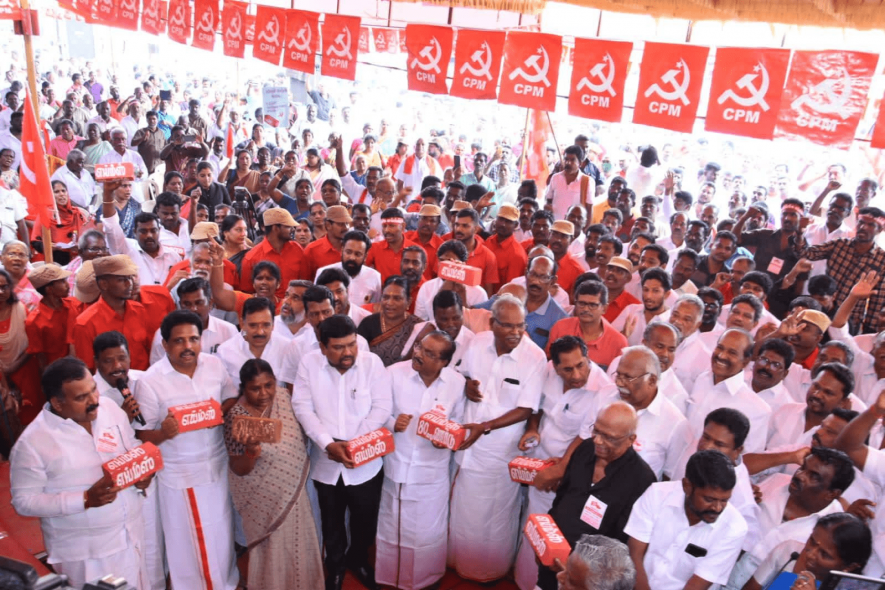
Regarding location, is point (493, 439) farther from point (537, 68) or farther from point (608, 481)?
point (537, 68)

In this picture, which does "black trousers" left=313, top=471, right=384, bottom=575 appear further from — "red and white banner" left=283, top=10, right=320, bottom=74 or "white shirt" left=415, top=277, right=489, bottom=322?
"red and white banner" left=283, top=10, right=320, bottom=74

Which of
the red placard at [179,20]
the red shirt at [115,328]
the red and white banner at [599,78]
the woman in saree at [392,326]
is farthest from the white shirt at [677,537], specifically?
the red placard at [179,20]

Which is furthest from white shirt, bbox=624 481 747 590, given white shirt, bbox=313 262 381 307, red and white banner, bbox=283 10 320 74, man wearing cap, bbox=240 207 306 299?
red and white banner, bbox=283 10 320 74

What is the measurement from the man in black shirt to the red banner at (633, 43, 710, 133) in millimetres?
4058

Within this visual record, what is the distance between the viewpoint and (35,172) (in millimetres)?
5734

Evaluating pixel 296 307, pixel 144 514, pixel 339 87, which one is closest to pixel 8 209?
pixel 296 307

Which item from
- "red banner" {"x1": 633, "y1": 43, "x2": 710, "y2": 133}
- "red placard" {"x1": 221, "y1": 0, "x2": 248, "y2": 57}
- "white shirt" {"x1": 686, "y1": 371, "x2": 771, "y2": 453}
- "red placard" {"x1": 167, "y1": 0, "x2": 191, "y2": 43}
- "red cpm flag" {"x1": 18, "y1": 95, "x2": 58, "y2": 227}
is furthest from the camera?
"red placard" {"x1": 167, "y1": 0, "x2": 191, "y2": 43}

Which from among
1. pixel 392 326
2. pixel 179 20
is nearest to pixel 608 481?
pixel 392 326

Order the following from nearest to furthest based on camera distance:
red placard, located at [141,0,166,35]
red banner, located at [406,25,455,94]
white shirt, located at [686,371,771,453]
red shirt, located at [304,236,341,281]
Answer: white shirt, located at [686,371,771,453] → red shirt, located at [304,236,341,281] → red banner, located at [406,25,455,94] → red placard, located at [141,0,166,35]

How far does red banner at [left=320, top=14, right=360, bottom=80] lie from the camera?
905 centimetres

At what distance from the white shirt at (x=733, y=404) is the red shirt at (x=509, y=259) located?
2.72m

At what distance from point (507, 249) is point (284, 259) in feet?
7.15

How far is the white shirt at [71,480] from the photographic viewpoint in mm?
3072

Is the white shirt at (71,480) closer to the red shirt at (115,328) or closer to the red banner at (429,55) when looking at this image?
the red shirt at (115,328)
